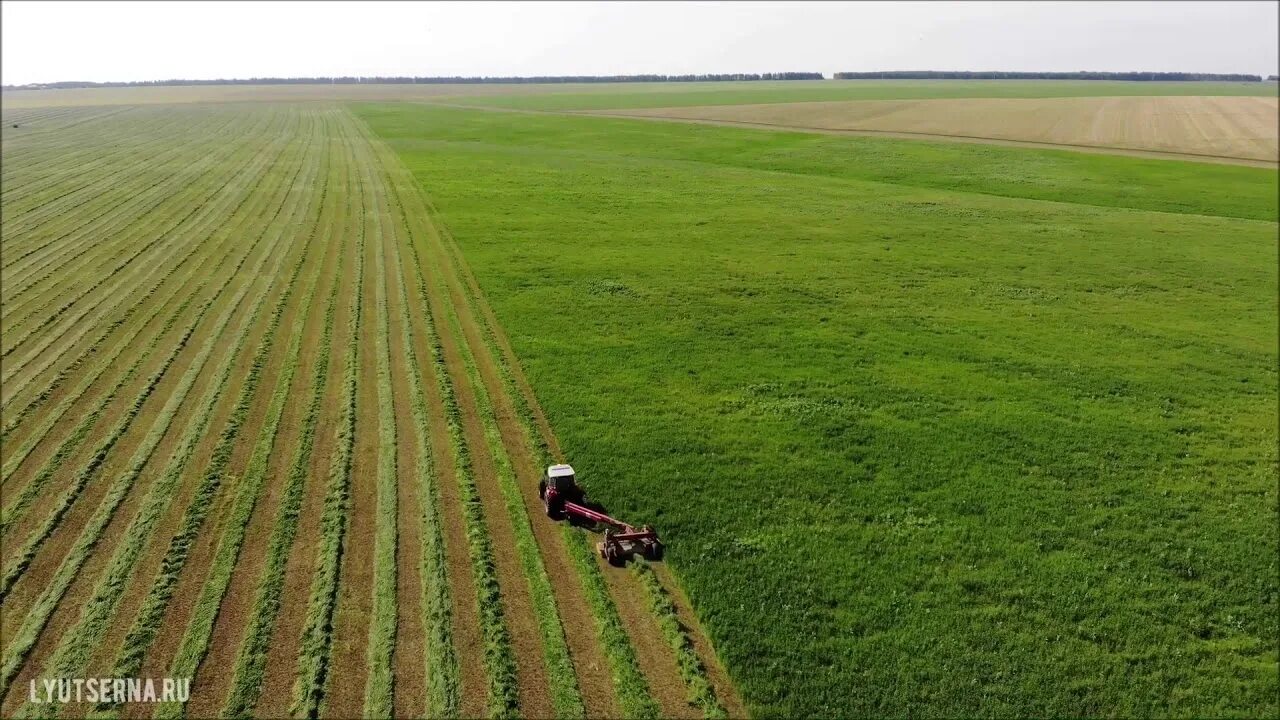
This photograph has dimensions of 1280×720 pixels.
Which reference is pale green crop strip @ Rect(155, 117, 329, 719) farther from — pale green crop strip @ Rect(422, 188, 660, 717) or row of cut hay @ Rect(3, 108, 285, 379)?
row of cut hay @ Rect(3, 108, 285, 379)

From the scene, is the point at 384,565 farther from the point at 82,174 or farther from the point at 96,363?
the point at 82,174

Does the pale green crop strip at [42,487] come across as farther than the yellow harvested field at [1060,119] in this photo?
No

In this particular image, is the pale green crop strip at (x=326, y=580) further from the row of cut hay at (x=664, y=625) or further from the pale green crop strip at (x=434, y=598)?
the row of cut hay at (x=664, y=625)

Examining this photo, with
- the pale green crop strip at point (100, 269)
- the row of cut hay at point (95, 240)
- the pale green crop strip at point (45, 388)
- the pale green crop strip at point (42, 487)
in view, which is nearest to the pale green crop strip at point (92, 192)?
the row of cut hay at point (95, 240)

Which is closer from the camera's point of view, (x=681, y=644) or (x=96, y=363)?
(x=681, y=644)

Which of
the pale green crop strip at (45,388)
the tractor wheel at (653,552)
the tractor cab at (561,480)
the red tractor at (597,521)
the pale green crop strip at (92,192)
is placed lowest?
Result: the tractor wheel at (653,552)

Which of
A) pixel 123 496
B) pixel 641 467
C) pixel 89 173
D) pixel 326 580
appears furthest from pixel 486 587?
pixel 89 173
